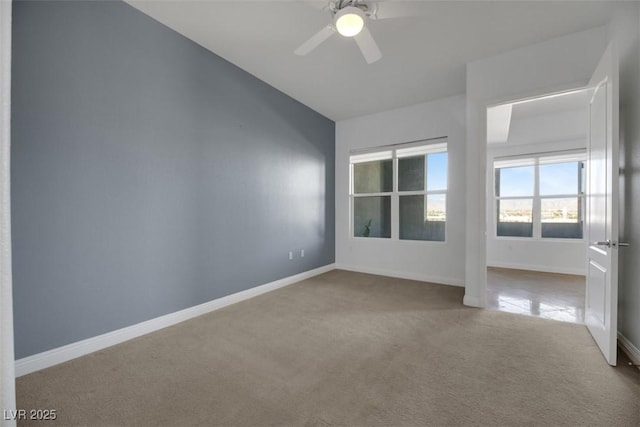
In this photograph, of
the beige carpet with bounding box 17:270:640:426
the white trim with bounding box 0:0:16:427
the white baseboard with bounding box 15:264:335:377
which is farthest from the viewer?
the white baseboard with bounding box 15:264:335:377

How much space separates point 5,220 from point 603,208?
3.74m

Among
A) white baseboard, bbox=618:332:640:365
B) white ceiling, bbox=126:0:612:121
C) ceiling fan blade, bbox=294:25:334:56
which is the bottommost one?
white baseboard, bbox=618:332:640:365

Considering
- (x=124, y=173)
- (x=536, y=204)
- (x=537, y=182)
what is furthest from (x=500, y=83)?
(x=124, y=173)

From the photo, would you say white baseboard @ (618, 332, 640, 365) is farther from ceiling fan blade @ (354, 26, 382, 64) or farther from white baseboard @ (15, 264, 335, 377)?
white baseboard @ (15, 264, 335, 377)

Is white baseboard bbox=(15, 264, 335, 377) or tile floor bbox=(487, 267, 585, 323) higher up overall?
white baseboard bbox=(15, 264, 335, 377)

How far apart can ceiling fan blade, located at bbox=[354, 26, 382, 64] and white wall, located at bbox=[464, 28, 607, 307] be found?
1569mm

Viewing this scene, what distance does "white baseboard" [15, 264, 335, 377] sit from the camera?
5.94ft

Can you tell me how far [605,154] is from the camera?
204 centimetres

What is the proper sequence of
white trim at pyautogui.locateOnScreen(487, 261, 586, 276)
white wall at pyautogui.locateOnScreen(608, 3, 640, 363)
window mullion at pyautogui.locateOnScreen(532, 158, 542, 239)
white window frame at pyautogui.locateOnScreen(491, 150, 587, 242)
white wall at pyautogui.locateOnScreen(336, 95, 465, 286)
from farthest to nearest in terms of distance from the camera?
1. window mullion at pyautogui.locateOnScreen(532, 158, 542, 239)
2. white window frame at pyautogui.locateOnScreen(491, 150, 587, 242)
3. white trim at pyautogui.locateOnScreen(487, 261, 586, 276)
4. white wall at pyautogui.locateOnScreen(336, 95, 465, 286)
5. white wall at pyautogui.locateOnScreen(608, 3, 640, 363)

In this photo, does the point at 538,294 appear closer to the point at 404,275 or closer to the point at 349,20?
the point at 404,275

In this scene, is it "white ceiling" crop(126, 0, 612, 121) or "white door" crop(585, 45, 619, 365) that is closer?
"white door" crop(585, 45, 619, 365)

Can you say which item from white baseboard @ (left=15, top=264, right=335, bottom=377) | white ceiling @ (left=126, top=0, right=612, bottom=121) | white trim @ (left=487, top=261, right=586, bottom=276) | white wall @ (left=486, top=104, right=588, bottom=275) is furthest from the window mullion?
white baseboard @ (left=15, top=264, right=335, bottom=377)

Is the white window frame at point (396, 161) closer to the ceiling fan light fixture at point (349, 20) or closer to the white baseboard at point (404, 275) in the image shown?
the white baseboard at point (404, 275)

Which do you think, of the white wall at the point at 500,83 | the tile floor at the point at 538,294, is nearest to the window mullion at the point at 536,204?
the tile floor at the point at 538,294
